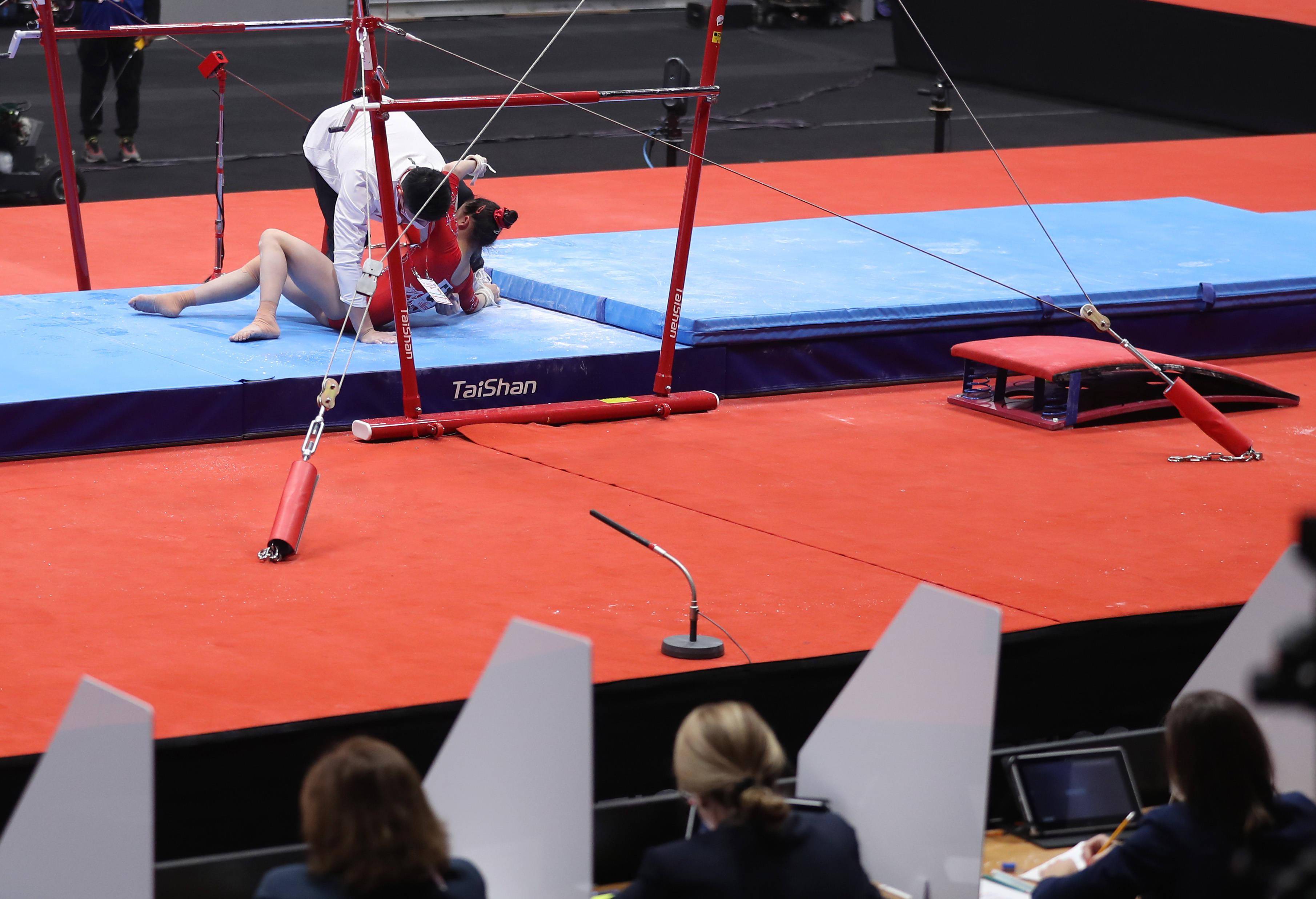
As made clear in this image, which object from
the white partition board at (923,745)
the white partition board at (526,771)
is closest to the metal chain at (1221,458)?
the white partition board at (923,745)

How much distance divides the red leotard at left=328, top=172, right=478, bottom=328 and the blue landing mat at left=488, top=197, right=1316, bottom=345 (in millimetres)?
614

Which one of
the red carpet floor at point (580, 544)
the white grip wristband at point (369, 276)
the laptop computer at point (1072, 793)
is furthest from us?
the white grip wristband at point (369, 276)

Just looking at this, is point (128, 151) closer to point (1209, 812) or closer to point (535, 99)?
point (535, 99)

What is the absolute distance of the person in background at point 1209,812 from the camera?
2.49 metres

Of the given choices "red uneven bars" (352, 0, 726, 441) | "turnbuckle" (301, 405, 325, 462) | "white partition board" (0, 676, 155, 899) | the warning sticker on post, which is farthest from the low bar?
"white partition board" (0, 676, 155, 899)

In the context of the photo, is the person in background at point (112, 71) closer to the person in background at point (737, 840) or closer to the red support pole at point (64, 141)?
the red support pole at point (64, 141)

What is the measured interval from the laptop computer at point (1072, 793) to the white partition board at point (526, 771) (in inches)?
38.3

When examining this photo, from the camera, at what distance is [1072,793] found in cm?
340

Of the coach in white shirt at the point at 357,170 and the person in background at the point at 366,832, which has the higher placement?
the coach in white shirt at the point at 357,170

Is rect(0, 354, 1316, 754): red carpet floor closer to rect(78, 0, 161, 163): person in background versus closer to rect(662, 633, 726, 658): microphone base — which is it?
rect(662, 633, 726, 658): microphone base

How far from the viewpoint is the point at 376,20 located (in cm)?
516

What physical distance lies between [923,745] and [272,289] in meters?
3.59

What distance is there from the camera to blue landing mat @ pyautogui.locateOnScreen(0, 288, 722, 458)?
5242mm

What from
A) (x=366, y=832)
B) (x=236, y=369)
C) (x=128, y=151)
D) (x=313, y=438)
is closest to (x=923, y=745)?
(x=366, y=832)
